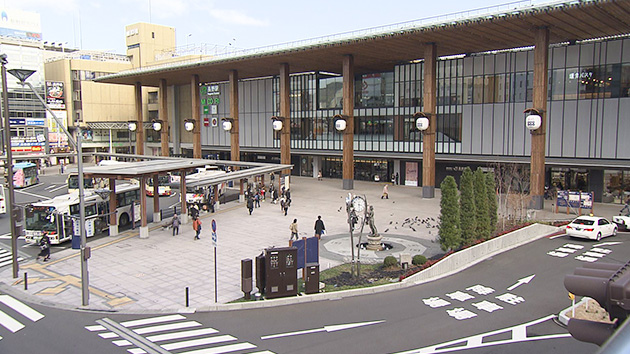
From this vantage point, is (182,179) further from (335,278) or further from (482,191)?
(482,191)

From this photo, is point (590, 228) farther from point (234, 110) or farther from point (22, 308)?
point (234, 110)

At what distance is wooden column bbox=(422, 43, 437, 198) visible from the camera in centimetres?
4559

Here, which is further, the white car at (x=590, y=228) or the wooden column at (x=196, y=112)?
the wooden column at (x=196, y=112)

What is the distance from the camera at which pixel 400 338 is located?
1523 cm

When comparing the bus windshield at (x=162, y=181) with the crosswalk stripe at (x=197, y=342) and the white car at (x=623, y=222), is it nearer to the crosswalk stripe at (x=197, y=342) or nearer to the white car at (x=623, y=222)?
the crosswalk stripe at (x=197, y=342)

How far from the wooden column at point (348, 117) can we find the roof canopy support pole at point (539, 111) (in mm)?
18704

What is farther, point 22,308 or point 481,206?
point 481,206

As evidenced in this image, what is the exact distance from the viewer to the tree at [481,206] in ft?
84.3

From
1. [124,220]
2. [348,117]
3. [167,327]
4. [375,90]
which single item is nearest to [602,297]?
[167,327]

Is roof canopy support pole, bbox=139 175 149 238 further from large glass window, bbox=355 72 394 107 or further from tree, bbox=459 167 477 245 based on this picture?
large glass window, bbox=355 72 394 107

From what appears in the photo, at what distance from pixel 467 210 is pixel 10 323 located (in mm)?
19879

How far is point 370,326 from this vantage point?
16234mm

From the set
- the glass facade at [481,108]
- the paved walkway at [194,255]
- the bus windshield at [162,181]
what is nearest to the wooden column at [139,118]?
the glass facade at [481,108]

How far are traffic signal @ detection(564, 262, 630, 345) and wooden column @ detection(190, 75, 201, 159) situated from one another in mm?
67018
